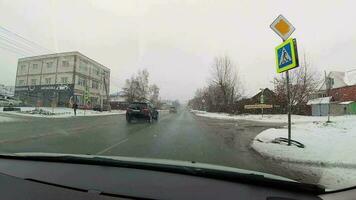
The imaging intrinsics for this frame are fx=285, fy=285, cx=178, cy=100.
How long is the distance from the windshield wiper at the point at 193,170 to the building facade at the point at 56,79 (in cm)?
5835

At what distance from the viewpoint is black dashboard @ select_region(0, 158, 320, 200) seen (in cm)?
244

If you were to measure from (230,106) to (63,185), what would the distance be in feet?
180

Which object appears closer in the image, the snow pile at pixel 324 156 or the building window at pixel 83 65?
the snow pile at pixel 324 156

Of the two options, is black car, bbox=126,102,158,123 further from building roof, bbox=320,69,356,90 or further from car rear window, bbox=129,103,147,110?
building roof, bbox=320,69,356,90

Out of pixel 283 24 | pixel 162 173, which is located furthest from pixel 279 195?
pixel 283 24

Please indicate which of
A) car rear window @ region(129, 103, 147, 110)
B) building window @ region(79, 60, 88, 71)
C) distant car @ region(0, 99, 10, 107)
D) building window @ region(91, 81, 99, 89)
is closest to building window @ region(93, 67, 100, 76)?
building window @ region(91, 81, 99, 89)

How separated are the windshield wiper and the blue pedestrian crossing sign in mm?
6580

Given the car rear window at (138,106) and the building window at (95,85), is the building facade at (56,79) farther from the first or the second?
the car rear window at (138,106)

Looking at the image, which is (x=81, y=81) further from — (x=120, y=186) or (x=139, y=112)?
(x=120, y=186)

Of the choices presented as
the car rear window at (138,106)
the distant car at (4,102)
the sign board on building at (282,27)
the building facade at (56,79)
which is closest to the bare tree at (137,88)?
the building facade at (56,79)

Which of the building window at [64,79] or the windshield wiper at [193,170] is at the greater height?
the building window at [64,79]

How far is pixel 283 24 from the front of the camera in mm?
9469

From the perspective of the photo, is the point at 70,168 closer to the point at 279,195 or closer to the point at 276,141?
the point at 279,195

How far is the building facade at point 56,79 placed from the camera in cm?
6362
